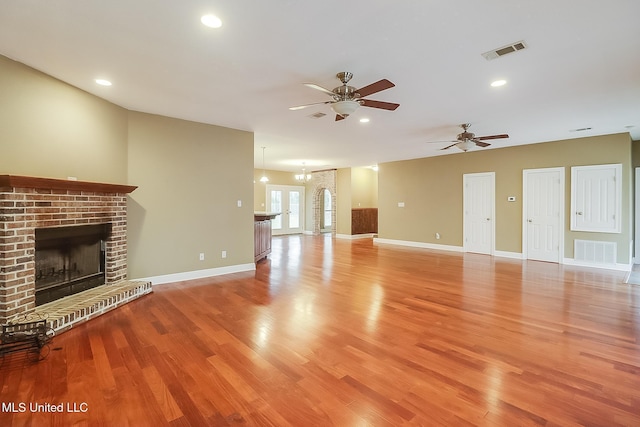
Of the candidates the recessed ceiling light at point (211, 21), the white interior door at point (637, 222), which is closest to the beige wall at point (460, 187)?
the white interior door at point (637, 222)

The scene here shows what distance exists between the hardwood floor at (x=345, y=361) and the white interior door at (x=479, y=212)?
10.7 ft

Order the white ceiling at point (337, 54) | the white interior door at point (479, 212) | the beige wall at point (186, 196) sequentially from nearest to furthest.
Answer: the white ceiling at point (337, 54) → the beige wall at point (186, 196) → the white interior door at point (479, 212)

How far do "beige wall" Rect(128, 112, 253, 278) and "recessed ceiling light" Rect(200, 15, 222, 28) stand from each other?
2.92 metres

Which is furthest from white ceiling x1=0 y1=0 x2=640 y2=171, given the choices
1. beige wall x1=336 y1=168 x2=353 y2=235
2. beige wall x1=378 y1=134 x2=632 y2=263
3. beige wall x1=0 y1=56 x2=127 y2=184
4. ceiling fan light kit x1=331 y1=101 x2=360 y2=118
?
beige wall x1=336 y1=168 x2=353 y2=235

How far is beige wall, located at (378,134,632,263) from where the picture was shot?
19.7ft

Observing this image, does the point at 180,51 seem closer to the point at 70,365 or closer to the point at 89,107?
the point at 89,107

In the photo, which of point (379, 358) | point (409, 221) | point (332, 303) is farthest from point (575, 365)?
point (409, 221)

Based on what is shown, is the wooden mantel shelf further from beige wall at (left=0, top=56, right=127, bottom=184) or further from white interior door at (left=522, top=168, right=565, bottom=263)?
white interior door at (left=522, top=168, right=565, bottom=263)

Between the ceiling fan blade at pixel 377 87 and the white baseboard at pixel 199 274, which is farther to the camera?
the white baseboard at pixel 199 274

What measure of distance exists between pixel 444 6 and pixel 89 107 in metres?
4.32

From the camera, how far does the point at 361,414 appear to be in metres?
1.83

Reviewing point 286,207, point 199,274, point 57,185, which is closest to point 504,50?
point 57,185

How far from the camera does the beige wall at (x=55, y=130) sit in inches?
118

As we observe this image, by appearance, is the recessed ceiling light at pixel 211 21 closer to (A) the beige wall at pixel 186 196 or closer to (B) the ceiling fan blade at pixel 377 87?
(B) the ceiling fan blade at pixel 377 87
